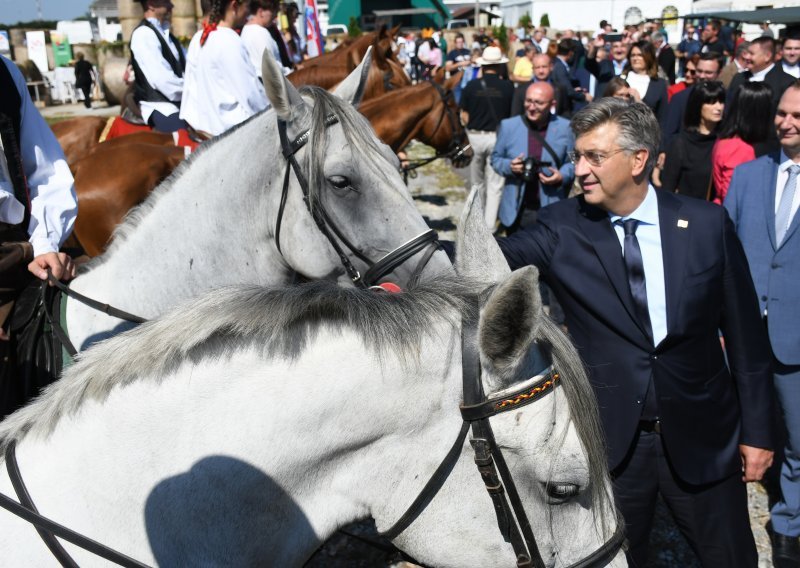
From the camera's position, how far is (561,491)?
5.54 ft

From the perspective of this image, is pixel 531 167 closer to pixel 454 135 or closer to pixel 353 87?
pixel 454 135

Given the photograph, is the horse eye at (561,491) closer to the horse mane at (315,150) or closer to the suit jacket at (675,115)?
the horse mane at (315,150)

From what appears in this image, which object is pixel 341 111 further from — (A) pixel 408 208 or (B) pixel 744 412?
(B) pixel 744 412

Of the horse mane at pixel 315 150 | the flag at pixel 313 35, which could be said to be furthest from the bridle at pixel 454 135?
the horse mane at pixel 315 150

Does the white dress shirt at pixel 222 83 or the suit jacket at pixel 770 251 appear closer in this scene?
the suit jacket at pixel 770 251

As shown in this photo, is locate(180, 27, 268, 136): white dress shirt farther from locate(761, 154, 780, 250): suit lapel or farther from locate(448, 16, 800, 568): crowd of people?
locate(761, 154, 780, 250): suit lapel

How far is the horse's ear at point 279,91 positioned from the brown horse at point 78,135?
490cm

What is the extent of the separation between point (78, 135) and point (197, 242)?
510 centimetres

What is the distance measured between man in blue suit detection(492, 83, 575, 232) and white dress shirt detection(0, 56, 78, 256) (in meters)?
4.56

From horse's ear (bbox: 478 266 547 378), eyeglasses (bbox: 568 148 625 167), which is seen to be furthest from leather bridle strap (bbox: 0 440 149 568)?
eyeglasses (bbox: 568 148 625 167)

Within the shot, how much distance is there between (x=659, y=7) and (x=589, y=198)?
47003 mm

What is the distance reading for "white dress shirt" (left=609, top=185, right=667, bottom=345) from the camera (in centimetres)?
269

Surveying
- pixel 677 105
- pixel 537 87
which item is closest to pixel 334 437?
pixel 537 87

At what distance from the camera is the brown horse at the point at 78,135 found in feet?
23.4
